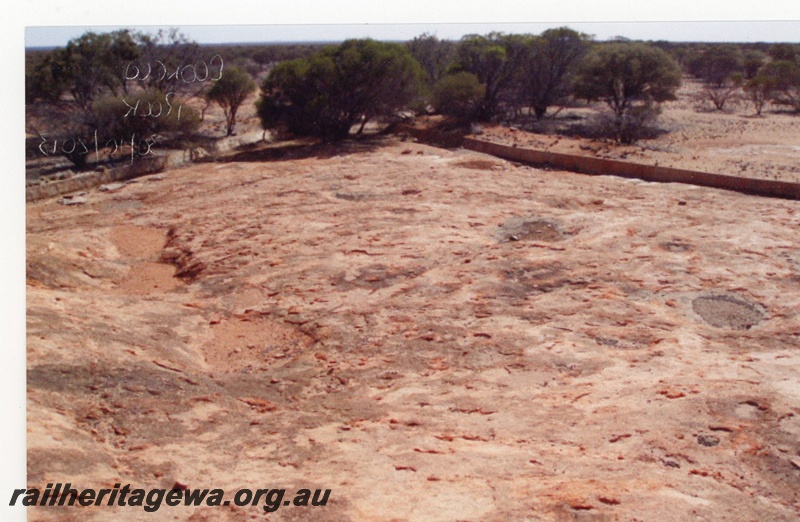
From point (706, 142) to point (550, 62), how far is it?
8.43m

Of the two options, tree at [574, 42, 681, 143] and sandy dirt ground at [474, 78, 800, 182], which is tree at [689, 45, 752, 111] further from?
tree at [574, 42, 681, 143]

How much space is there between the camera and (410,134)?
21516mm

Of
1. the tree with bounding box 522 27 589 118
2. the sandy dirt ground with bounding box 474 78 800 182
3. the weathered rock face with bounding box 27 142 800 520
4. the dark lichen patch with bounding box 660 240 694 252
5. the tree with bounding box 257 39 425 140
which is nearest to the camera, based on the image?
the weathered rock face with bounding box 27 142 800 520

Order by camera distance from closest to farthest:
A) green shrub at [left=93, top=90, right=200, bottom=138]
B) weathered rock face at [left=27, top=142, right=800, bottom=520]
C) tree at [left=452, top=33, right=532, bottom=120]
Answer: weathered rock face at [left=27, top=142, right=800, bottom=520] < green shrub at [left=93, top=90, right=200, bottom=138] < tree at [left=452, top=33, right=532, bottom=120]

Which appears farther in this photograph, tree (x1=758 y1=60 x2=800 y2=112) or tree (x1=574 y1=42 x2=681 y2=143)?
tree (x1=758 y1=60 x2=800 y2=112)

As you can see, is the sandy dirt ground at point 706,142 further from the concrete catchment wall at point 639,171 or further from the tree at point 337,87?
the tree at point 337,87

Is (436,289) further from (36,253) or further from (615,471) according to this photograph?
(36,253)

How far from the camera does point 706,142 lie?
60.6 ft

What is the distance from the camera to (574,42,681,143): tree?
2214cm

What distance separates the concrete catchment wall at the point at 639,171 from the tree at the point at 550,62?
307 inches

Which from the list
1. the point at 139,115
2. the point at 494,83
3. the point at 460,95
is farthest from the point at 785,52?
the point at 139,115

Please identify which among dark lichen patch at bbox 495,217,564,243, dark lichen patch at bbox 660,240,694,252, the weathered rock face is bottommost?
the weathered rock face

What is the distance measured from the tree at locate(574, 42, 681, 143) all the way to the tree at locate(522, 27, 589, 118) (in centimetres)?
209

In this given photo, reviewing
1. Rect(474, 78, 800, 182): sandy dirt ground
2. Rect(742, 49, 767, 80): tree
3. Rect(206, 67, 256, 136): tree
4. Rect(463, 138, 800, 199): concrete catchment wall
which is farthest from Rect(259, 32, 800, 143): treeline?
Rect(742, 49, 767, 80): tree
